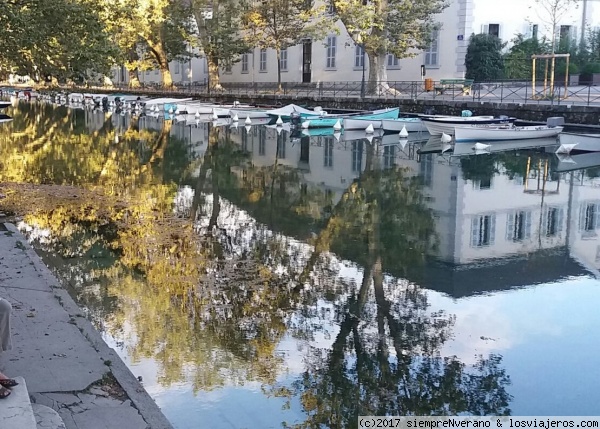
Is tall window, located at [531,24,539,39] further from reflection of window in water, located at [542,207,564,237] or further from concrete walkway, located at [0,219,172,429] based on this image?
Result: concrete walkway, located at [0,219,172,429]

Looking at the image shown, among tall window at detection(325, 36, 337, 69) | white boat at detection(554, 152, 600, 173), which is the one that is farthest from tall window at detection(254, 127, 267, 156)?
tall window at detection(325, 36, 337, 69)

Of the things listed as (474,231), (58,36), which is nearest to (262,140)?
(58,36)

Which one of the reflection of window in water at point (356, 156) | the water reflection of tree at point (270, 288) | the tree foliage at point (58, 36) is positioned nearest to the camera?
the water reflection of tree at point (270, 288)

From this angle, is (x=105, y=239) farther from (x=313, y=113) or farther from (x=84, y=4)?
(x=313, y=113)

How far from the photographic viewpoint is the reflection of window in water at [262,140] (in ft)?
82.4

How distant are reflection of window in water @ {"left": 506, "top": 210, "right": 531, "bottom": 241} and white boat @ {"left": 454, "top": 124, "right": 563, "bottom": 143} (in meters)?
13.6

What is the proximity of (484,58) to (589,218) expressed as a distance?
29.6 meters

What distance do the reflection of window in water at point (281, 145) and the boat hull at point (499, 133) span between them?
6646 mm

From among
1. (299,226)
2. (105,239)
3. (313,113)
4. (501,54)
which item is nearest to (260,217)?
(299,226)

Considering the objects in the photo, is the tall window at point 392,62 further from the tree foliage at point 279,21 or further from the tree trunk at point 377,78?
the tree trunk at point 377,78

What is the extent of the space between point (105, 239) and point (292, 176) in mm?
8470

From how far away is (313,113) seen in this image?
36688mm

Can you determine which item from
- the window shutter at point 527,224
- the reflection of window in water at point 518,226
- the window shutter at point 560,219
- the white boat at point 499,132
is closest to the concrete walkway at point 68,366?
the reflection of window in water at point 518,226

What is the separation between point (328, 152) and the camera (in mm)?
24969
